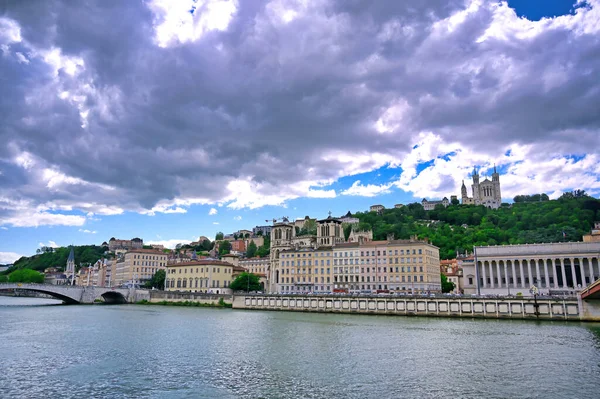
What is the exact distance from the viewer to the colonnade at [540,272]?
78.5m

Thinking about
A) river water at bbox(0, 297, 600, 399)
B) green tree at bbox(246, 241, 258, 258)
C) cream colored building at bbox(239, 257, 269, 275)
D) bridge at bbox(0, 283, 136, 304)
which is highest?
green tree at bbox(246, 241, 258, 258)

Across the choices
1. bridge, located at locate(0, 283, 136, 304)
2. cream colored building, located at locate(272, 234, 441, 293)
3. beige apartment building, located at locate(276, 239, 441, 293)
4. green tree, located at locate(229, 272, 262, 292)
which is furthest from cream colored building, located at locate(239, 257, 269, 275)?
bridge, located at locate(0, 283, 136, 304)

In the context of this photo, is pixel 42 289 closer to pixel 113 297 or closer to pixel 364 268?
pixel 113 297

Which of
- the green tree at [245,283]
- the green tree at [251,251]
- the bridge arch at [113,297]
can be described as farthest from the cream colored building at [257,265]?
the bridge arch at [113,297]

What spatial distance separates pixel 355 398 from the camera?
20.5m

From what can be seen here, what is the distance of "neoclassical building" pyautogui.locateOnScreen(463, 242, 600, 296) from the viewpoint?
257 feet

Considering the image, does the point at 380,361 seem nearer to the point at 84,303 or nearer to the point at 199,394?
the point at 199,394

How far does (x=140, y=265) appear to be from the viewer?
466 ft

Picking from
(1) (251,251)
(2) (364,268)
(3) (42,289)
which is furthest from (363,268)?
(1) (251,251)

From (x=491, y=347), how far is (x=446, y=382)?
13.3m

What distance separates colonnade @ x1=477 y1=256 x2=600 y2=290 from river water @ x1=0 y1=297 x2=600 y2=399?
37210 mm

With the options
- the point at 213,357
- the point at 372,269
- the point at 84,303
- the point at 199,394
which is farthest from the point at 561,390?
the point at 84,303

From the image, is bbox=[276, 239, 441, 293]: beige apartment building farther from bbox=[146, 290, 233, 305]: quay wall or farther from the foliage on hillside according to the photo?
the foliage on hillside

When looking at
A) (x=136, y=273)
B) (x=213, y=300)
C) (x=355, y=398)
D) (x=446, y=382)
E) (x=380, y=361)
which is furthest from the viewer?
(x=136, y=273)
